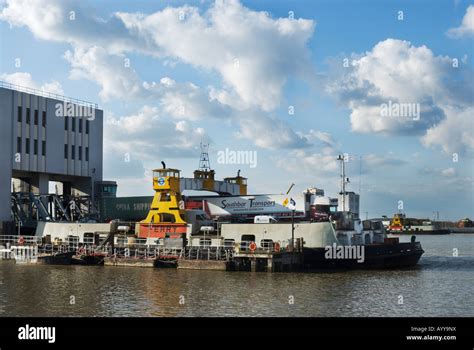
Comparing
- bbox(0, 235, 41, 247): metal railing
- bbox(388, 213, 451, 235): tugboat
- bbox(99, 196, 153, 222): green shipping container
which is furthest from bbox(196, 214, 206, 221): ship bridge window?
bbox(388, 213, 451, 235): tugboat

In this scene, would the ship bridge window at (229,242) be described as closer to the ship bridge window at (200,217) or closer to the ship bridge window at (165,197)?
the ship bridge window at (200,217)

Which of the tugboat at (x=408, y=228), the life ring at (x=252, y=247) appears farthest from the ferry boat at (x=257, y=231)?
the tugboat at (x=408, y=228)

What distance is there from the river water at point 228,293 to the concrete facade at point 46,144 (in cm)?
1869

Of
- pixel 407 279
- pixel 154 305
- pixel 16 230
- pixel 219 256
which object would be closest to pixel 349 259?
pixel 407 279

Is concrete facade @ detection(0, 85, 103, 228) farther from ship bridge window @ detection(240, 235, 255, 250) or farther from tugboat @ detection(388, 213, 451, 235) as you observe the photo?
tugboat @ detection(388, 213, 451, 235)

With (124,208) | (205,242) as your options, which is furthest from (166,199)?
(124,208)

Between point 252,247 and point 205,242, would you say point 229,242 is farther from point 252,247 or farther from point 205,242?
point 252,247

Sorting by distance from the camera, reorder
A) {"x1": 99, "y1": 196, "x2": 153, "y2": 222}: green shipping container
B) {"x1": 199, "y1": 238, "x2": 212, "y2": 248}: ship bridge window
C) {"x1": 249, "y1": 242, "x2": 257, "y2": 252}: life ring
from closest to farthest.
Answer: {"x1": 249, "y1": 242, "x2": 257, "y2": 252}: life ring → {"x1": 199, "y1": 238, "x2": 212, "y2": 248}: ship bridge window → {"x1": 99, "y1": 196, "x2": 153, "y2": 222}: green shipping container

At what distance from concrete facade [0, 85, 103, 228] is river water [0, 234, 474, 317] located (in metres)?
18.7

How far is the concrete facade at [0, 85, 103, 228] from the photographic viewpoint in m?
61.2

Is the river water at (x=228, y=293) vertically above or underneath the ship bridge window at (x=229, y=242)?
underneath

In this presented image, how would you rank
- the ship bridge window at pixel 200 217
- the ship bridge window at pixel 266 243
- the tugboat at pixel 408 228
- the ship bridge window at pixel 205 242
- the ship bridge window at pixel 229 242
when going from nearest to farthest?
the ship bridge window at pixel 266 243, the ship bridge window at pixel 229 242, the ship bridge window at pixel 205 242, the ship bridge window at pixel 200 217, the tugboat at pixel 408 228

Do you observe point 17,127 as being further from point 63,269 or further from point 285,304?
point 285,304

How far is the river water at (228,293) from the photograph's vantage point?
27.3m
